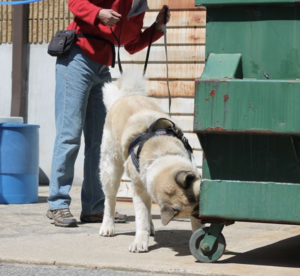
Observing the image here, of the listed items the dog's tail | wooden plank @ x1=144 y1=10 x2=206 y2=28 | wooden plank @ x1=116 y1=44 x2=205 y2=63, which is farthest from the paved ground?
wooden plank @ x1=144 y1=10 x2=206 y2=28

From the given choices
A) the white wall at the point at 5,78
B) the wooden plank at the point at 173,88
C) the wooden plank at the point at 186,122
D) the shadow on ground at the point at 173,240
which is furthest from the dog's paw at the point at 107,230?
the white wall at the point at 5,78

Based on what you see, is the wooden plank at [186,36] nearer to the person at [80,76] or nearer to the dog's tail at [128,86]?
the person at [80,76]

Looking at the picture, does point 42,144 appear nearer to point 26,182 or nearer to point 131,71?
point 26,182

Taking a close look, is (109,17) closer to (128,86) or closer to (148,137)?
(128,86)

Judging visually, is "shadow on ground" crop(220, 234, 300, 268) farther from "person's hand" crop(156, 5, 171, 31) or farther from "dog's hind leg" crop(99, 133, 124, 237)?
"person's hand" crop(156, 5, 171, 31)

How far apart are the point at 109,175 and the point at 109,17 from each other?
A: 117 cm

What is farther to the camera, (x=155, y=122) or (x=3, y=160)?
(x=3, y=160)

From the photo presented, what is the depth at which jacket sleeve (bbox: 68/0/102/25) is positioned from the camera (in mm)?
5375

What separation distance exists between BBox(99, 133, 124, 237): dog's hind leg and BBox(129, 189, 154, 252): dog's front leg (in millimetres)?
539

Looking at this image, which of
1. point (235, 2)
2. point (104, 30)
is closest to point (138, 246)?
point (235, 2)

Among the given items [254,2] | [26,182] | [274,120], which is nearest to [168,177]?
[274,120]

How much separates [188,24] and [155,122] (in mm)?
2799

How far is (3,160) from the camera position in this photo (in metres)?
7.13

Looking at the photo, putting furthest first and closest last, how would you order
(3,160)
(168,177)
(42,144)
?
1. (42,144)
2. (3,160)
3. (168,177)
